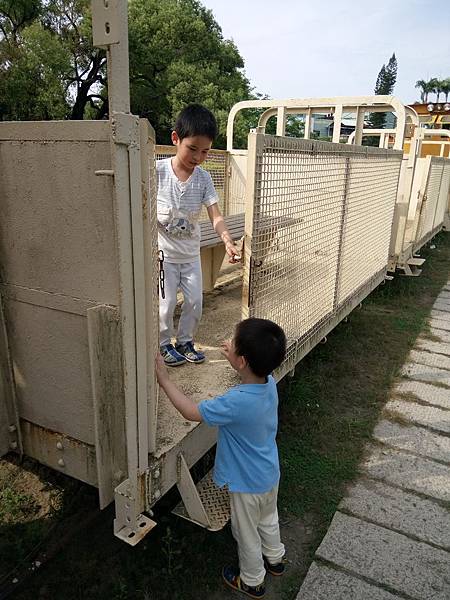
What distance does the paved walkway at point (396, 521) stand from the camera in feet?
6.95

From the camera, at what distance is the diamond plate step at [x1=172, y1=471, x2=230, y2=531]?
6.48ft

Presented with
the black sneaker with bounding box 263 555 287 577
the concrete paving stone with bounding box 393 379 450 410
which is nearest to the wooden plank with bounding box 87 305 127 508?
the black sneaker with bounding box 263 555 287 577

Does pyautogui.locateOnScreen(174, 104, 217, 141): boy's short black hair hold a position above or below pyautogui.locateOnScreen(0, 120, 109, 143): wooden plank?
above

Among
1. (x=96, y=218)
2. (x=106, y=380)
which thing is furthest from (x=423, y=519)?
(x=96, y=218)

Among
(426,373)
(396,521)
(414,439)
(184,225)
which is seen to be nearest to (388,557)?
(396,521)

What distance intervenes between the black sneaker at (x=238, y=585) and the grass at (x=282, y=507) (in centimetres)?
5

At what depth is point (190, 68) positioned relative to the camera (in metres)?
23.0

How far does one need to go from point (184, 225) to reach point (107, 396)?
129 cm

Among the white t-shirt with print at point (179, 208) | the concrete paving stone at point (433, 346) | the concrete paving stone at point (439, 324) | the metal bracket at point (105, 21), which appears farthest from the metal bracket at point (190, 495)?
the concrete paving stone at point (439, 324)

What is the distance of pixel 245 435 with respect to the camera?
1.91 m

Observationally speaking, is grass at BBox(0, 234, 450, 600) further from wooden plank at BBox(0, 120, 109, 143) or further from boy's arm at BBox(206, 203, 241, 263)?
wooden plank at BBox(0, 120, 109, 143)

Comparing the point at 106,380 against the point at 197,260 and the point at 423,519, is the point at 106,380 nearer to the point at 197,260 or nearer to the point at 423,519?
the point at 197,260

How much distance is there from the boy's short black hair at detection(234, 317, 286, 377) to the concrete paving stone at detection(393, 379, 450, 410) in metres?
2.47

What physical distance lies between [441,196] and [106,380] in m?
8.88
